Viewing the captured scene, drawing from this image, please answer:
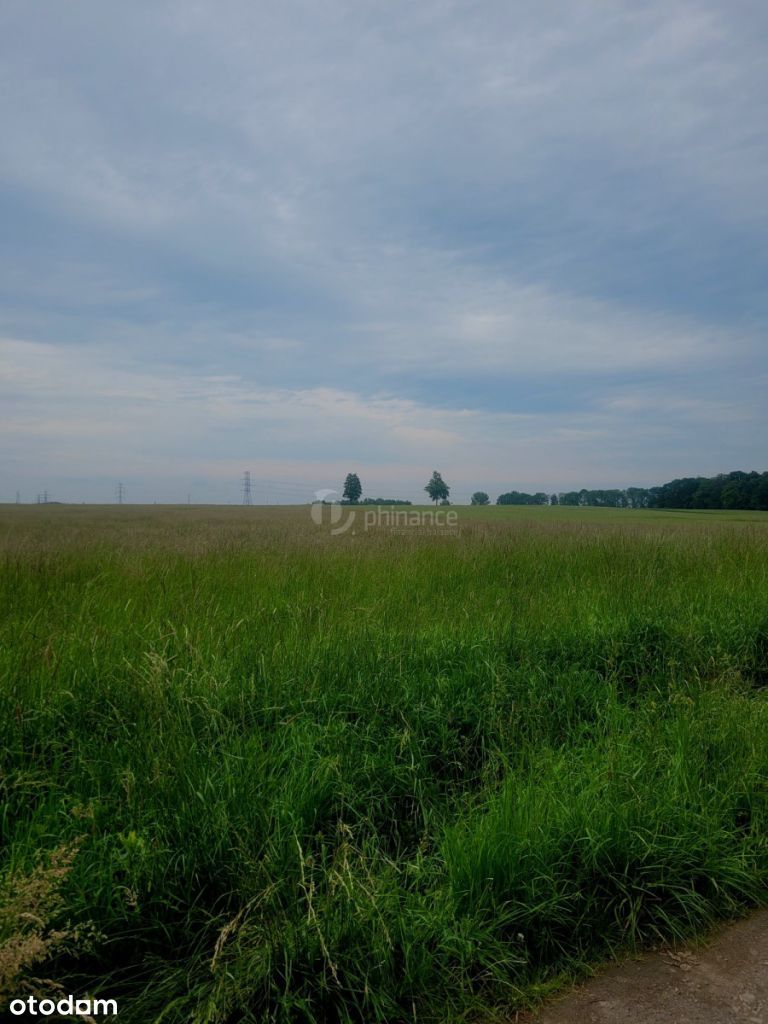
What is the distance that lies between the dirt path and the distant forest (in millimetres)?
74853

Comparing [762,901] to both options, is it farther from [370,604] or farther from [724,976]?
[370,604]

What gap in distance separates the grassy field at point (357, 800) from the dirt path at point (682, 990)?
11cm

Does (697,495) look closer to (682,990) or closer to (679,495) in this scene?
(679,495)

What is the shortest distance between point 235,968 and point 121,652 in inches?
91.4

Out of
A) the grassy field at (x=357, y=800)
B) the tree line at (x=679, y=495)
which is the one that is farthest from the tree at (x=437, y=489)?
the grassy field at (x=357, y=800)

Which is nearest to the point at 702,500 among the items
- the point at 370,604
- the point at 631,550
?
the point at 631,550

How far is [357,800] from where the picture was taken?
2.78 meters

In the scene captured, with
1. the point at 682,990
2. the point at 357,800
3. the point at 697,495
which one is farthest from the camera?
the point at 697,495

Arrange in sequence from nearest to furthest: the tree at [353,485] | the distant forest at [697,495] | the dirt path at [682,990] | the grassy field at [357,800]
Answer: the dirt path at [682,990] < the grassy field at [357,800] < the distant forest at [697,495] < the tree at [353,485]

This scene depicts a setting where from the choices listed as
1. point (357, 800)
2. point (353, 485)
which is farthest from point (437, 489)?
point (357, 800)

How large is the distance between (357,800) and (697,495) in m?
87.6

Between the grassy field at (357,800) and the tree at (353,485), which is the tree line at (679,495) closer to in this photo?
the tree at (353,485)

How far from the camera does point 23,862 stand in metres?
2.12

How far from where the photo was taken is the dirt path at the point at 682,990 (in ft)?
6.08
